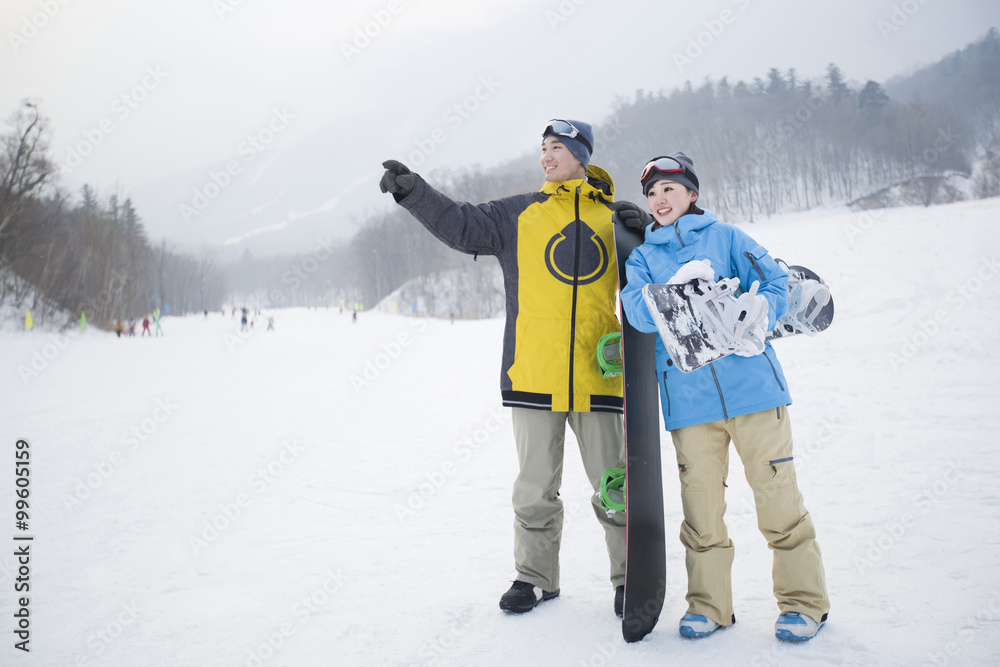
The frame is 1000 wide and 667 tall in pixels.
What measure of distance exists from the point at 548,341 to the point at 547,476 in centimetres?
59

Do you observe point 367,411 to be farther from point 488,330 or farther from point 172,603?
point 488,330

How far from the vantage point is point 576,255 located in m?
2.32

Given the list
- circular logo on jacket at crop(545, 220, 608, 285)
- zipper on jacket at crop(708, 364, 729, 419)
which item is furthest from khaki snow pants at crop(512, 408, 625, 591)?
circular logo on jacket at crop(545, 220, 608, 285)

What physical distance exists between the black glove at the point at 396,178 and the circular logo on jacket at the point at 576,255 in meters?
0.66

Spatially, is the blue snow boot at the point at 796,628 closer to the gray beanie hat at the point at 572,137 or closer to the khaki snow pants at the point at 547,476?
the khaki snow pants at the point at 547,476

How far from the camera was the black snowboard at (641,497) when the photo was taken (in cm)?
198

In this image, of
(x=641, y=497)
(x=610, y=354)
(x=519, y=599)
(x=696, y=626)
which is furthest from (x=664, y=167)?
(x=519, y=599)

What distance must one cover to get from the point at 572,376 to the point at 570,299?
1.11ft

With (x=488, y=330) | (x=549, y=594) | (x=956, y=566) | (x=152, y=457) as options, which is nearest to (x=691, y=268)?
(x=549, y=594)

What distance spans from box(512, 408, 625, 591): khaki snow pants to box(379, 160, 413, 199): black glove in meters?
1.09

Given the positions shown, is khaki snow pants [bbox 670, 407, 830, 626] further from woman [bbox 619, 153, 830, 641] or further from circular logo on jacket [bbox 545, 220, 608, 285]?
circular logo on jacket [bbox 545, 220, 608, 285]

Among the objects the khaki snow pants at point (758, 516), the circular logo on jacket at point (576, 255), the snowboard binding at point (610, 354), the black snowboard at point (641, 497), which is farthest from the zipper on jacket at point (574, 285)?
the khaki snow pants at point (758, 516)

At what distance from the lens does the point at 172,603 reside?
94.0 inches

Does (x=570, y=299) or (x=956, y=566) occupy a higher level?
(x=570, y=299)
